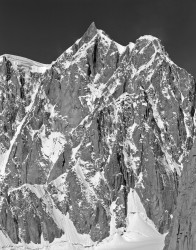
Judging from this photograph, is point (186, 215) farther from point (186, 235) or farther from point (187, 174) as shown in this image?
point (187, 174)

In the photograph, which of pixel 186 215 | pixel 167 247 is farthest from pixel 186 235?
pixel 167 247

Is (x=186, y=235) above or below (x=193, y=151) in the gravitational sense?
below

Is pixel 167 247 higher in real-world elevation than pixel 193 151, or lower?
lower

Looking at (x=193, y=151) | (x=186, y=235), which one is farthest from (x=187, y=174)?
(x=186, y=235)

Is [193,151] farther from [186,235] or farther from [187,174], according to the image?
[186,235]

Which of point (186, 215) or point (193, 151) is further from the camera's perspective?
point (193, 151)

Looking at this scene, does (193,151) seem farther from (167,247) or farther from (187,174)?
(167,247)

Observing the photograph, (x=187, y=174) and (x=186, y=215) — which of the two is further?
(x=187, y=174)
